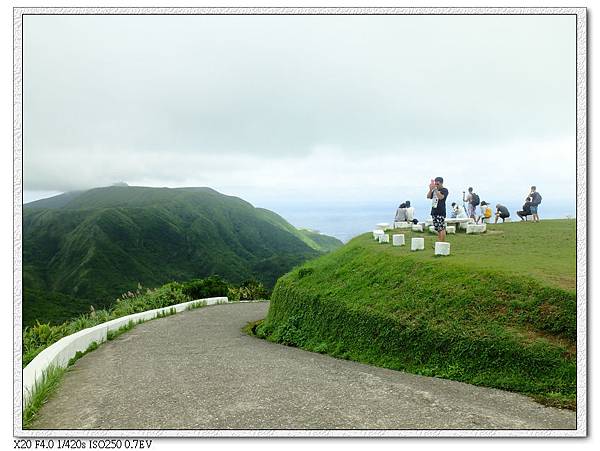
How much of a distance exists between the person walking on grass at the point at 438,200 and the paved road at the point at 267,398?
5549 mm

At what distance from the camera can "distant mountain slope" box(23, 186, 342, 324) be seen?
85062 mm

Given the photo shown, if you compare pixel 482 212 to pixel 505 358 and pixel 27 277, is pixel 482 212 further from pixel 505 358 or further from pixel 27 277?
pixel 27 277

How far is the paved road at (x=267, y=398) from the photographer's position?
18.1ft

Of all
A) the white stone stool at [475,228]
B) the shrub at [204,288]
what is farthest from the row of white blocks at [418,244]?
the shrub at [204,288]

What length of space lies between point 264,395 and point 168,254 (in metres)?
117

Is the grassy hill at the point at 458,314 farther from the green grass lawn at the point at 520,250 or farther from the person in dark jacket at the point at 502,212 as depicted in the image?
the person in dark jacket at the point at 502,212

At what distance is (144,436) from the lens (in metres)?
5.37

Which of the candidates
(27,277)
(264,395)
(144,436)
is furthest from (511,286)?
(27,277)

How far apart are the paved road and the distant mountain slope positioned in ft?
165

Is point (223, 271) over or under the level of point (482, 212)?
under

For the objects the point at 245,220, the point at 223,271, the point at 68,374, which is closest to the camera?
the point at 68,374

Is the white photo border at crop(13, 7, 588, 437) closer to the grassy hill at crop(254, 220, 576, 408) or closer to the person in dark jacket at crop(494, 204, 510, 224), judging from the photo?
the grassy hill at crop(254, 220, 576, 408)

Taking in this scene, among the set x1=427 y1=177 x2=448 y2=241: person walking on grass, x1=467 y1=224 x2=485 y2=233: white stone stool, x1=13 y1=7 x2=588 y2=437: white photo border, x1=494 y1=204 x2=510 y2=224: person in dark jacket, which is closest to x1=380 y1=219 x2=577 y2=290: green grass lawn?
x1=467 y1=224 x2=485 y2=233: white stone stool

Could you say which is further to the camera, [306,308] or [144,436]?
[306,308]
